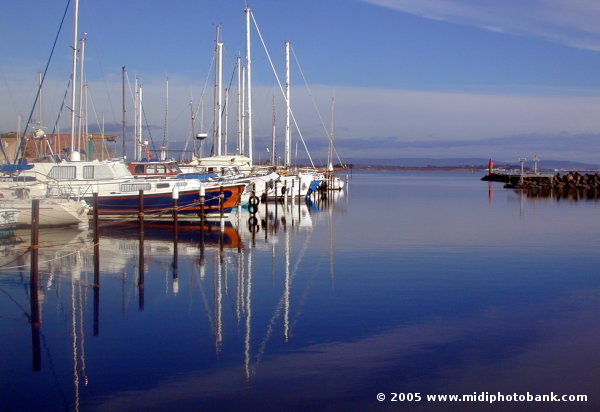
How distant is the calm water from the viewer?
9359mm

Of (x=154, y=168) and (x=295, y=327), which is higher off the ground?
(x=154, y=168)

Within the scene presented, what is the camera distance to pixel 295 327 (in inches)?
497

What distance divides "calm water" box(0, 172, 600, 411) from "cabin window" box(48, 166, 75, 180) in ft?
27.4

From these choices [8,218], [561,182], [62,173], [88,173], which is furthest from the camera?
[561,182]

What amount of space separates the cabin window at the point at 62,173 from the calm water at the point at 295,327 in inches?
329

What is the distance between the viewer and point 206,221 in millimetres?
34031

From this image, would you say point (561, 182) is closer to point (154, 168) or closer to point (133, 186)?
point (154, 168)

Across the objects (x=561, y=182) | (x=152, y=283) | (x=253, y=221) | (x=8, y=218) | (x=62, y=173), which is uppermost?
(x=62, y=173)

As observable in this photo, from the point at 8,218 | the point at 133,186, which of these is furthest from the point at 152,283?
the point at 133,186

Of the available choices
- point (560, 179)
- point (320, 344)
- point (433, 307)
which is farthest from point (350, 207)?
point (560, 179)

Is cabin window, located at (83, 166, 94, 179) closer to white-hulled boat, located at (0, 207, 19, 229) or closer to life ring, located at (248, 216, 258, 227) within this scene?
life ring, located at (248, 216, 258, 227)

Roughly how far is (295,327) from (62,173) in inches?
886

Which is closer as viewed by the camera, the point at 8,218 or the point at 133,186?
the point at 8,218

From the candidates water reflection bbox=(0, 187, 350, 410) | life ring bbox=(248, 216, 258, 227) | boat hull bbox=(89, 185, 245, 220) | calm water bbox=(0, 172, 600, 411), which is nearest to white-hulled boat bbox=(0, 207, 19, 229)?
water reflection bbox=(0, 187, 350, 410)
